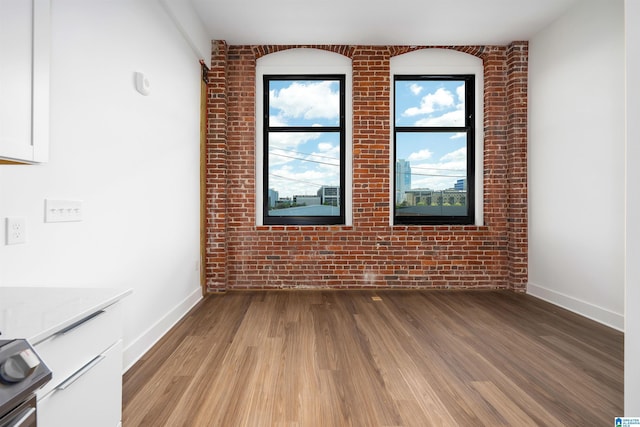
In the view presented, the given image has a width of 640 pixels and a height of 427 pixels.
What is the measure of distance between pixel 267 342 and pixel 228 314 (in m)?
0.83

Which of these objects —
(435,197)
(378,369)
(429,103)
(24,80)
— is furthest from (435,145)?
(24,80)

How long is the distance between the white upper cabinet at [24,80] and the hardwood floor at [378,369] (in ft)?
4.52

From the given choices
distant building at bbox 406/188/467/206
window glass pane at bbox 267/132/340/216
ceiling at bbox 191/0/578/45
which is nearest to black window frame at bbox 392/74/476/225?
distant building at bbox 406/188/467/206

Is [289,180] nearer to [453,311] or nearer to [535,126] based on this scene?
[453,311]

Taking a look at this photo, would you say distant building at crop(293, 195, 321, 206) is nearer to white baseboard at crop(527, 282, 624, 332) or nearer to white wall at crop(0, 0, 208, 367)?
white wall at crop(0, 0, 208, 367)

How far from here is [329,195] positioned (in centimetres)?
434

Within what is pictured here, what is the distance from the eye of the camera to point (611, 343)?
8.33 feet

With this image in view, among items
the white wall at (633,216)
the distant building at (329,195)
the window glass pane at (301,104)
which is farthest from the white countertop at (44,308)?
the window glass pane at (301,104)

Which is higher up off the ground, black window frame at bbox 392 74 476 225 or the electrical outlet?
black window frame at bbox 392 74 476 225

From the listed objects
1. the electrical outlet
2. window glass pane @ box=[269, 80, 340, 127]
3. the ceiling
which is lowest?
the electrical outlet

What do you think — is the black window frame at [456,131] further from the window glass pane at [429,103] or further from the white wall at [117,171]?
the white wall at [117,171]

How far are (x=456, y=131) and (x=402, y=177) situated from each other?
3.14ft

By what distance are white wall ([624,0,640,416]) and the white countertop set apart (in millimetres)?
1999

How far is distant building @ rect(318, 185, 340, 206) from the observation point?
434cm
